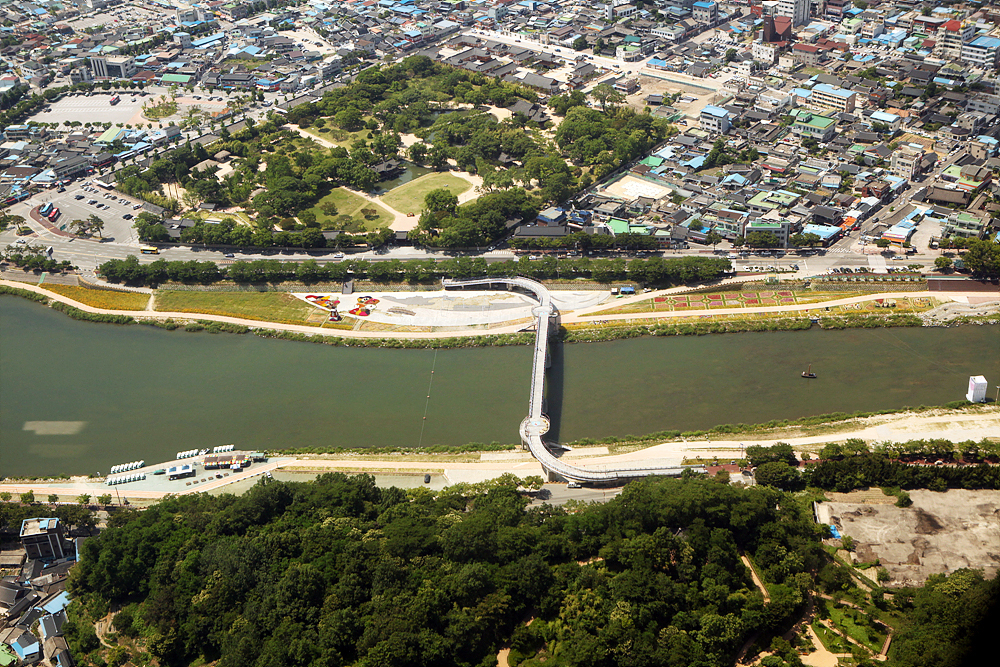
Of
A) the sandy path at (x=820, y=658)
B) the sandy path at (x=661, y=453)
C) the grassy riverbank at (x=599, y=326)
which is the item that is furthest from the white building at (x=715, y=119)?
the sandy path at (x=820, y=658)

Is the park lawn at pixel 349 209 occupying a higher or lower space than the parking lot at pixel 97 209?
lower

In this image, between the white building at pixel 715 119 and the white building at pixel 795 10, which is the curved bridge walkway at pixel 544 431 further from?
the white building at pixel 795 10

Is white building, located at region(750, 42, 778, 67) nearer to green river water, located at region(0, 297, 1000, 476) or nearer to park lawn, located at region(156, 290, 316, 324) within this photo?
green river water, located at region(0, 297, 1000, 476)

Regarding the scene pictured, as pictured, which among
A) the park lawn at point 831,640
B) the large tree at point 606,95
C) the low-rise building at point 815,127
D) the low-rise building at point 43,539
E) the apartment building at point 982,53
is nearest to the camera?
the park lawn at point 831,640

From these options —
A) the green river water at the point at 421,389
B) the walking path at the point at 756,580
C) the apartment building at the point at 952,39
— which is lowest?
the green river water at the point at 421,389

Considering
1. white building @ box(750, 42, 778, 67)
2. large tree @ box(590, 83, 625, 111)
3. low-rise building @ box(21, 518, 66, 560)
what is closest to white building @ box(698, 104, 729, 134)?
large tree @ box(590, 83, 625, 111)

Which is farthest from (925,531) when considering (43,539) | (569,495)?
(43,539)
